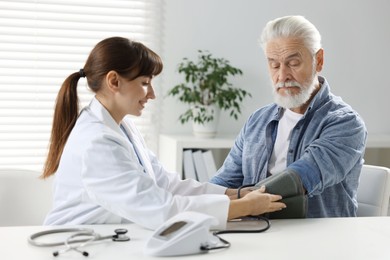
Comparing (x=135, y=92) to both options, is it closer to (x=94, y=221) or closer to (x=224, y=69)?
(x=94, y=221)

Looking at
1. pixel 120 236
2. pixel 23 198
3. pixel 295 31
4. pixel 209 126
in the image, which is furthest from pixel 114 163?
pixel 209 126

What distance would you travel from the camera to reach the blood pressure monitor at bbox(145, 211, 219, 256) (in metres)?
1.57

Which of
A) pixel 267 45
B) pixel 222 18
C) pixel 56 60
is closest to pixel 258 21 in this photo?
pixel 222 18

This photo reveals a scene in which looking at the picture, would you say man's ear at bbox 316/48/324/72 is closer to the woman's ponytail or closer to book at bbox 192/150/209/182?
the woman's ponytail

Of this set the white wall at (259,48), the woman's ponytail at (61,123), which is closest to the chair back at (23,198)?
the woman's ponytail at (61,123)

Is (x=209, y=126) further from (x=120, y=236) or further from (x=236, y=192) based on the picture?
(x=120, y=236)

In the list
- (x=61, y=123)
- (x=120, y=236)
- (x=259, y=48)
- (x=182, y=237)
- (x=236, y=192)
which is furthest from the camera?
(x=259, y=48)

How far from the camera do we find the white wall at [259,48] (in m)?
3.86

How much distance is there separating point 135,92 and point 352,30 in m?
2.46

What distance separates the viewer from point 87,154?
6.04 feet

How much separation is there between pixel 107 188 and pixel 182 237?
33cm

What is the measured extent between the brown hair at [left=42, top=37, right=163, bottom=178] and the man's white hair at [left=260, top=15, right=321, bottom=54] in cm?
56

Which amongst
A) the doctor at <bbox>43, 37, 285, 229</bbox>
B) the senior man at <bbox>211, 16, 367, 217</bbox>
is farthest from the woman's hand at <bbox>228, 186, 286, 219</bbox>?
the senior man at <bbox>211, 16, 367, 217</bbox>

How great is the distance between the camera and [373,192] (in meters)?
2.51
